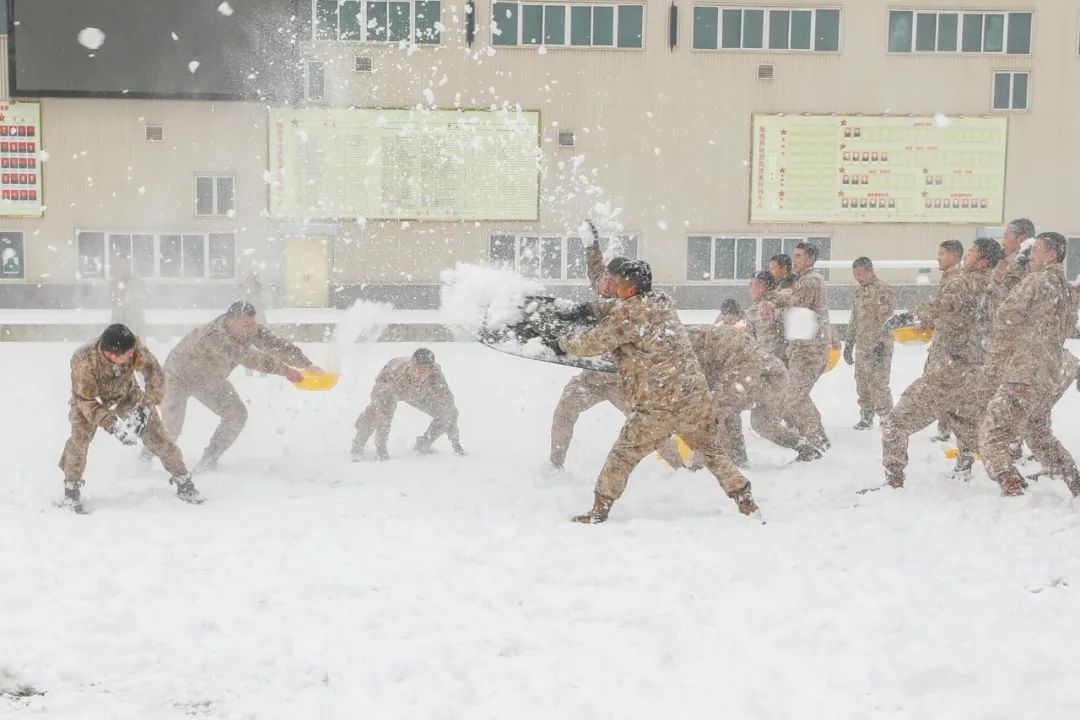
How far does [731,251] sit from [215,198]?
1145 cm

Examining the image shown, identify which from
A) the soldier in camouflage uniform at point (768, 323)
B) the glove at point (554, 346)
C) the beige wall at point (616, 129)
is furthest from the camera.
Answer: the beige wall at point (616, 129)

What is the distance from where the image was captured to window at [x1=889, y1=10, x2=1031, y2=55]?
78.0 ft

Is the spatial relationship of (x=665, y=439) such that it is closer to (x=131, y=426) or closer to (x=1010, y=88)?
(x=131, y=426)

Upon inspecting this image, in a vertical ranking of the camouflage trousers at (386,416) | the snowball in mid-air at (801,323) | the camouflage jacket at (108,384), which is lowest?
the camouflage trousers at (386,416)

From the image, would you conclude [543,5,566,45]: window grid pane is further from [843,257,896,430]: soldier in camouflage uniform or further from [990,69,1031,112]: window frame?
[843,257,896,430]: soldier in camouflage uniform

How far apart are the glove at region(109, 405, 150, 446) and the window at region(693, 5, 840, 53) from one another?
18961 millimetres

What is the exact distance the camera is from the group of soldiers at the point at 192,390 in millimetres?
6863

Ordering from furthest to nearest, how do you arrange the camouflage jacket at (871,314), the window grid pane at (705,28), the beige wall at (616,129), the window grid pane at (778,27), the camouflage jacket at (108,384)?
the window grid pane at (778,27) < the window grid pane at (705,28) < the beige wall at (616,129) < the camouflage jacket at (871,314) < the camouflage jacket at (108,384)

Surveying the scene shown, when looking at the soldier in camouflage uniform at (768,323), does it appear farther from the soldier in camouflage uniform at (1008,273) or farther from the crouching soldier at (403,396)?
the crouching soldier at (403,396)

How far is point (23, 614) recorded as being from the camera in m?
4.88

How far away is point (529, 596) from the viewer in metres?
5.14

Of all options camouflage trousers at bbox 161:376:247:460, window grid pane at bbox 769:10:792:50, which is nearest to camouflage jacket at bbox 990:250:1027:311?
camouflage trousers at bbox 161:376:247:460

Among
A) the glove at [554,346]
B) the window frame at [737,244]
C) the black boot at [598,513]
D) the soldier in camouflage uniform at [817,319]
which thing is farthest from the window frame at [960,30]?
the black boot at [598,513]

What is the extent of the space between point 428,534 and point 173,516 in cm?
175
